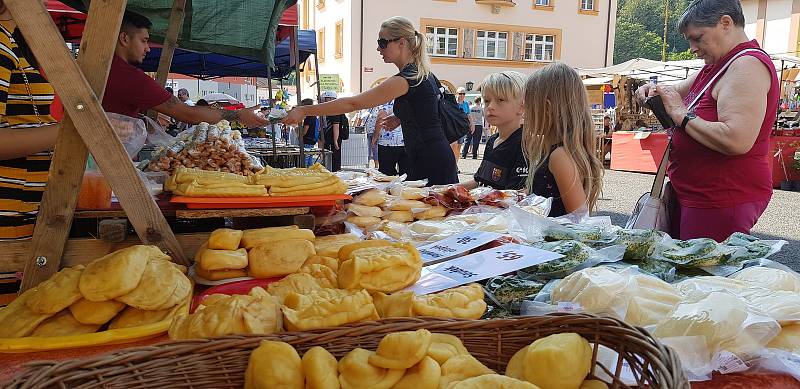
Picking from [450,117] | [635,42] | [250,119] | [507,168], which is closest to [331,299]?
[507,168]

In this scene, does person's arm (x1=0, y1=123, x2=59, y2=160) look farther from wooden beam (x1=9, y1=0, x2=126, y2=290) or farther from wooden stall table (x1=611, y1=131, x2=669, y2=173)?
wooden stall table (x1=611, y1=131, x2=669, y2=173)

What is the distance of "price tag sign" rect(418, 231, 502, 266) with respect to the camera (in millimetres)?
1821

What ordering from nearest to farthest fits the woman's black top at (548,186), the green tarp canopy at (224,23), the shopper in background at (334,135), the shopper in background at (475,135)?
the woman's black top at (548,186), the green tarp canopy at (224,23), the shopper in background at (334,135), the shopper in background at (475,135)

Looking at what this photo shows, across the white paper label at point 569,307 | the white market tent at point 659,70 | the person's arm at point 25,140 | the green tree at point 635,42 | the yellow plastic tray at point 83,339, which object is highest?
the green tree at point 635,42

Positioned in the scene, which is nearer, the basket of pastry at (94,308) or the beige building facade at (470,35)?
the basket of pastry at (94,308)

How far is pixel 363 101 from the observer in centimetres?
383

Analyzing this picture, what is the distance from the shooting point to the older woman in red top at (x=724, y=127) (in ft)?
8.39

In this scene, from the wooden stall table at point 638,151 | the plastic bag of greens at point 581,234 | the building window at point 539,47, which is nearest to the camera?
the plastic bag of greens at point 581,234

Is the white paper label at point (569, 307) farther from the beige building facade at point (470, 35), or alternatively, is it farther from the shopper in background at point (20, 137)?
the beige building facade at point (470, 35)

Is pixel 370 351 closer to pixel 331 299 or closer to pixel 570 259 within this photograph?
pixel 331 299

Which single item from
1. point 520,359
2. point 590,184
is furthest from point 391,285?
point 590,184

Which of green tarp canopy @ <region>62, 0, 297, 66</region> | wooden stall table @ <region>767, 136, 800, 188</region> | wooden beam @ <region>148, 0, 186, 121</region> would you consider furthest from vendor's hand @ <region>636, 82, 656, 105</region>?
wooden stall table @ <region>767, 136, 800, 188</region>

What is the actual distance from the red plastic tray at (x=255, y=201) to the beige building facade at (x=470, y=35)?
80.7 feet

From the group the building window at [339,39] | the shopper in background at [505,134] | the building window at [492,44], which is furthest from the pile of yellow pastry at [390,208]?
the building window at [492,44]
